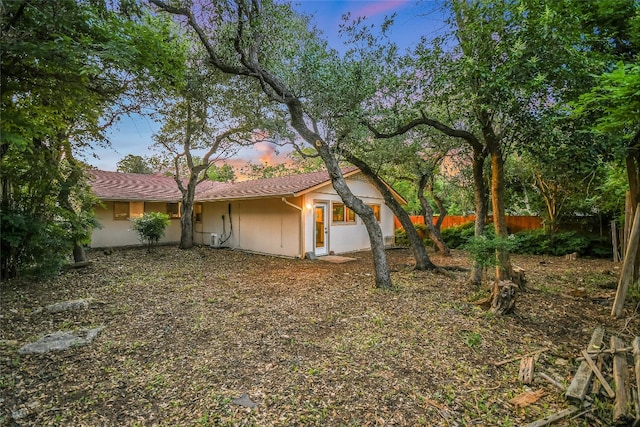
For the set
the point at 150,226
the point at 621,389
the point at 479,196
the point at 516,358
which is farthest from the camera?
the point at 150,226

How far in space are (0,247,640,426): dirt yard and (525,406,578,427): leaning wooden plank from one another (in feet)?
0.19

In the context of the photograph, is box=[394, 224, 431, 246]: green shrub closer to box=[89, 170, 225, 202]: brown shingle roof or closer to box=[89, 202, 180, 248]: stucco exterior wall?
box=[89, 170, 225, 202]: brown shingle roof

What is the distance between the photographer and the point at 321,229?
11.4m

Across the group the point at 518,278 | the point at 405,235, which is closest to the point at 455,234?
the point at 405,235

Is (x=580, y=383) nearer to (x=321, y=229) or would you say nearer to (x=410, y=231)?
(x=410, y=231)

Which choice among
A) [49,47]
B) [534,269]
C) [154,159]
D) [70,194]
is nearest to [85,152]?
[70,194]

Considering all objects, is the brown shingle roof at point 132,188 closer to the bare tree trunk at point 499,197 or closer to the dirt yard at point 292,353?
the dirt yard at point 292,353

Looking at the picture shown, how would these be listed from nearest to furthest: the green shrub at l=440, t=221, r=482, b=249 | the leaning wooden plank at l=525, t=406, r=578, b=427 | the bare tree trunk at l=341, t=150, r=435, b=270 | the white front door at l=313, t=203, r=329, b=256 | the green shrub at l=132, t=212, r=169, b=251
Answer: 1. the leaning wooden plank at l=525, t=406, r=578, b=427
2. the bare tree trunk at l=341, t=150, r=435, b=270
3. the white front door at l=313, t=203, r=329, b=256
4. the green shrub at l=132, t=212, r=169, b=251
5. the green shrub at l=440, t=221, r=482, b=249

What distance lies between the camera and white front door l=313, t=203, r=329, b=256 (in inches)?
440

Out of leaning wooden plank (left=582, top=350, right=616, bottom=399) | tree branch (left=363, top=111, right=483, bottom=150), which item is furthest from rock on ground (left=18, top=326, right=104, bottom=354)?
tree branch (left=363, top=111, right=483, bottom=150)

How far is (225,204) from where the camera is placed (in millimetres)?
13633

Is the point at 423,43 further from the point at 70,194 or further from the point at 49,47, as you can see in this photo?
the point at 70,194

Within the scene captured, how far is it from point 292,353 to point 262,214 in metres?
8.78

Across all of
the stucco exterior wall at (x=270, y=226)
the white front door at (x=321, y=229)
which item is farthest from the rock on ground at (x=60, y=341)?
the white front door at (x=321, y=229)
